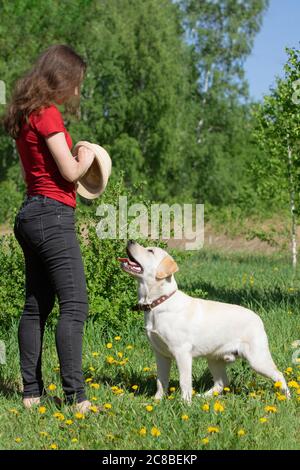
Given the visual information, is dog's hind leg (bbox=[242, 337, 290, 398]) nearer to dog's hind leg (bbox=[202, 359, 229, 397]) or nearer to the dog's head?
dog's hind leg (bbox=[202, 359, 229, 397])

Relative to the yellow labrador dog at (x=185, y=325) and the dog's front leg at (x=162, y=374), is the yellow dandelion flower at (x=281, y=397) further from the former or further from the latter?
the dog's front leg at (x=162, y=374)

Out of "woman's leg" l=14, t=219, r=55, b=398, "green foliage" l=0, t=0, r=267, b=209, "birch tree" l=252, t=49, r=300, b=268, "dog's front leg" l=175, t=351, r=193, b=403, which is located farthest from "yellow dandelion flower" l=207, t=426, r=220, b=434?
"green foliage" l=0, t=0, r=267, b=209

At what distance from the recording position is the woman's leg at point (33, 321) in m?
4.25

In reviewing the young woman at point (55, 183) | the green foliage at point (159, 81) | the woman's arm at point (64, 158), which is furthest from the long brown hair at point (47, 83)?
the green foliage at point (159, 81)

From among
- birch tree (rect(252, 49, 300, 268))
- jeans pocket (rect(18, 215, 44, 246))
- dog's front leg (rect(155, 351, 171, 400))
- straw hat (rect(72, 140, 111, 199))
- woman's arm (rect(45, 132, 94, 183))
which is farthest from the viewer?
birch tree (rect(252, 49, 300, 268))

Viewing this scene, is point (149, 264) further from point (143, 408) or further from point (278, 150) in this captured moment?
point (278, 150)

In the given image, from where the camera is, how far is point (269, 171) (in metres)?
15.8

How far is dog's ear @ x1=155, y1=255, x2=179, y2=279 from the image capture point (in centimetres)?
431

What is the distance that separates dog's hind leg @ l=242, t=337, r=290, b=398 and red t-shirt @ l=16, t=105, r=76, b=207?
4.82 ft

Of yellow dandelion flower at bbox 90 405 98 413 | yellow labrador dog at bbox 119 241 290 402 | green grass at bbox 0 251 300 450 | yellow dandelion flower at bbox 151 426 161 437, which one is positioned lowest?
green grass at bbox 0 251 300 450

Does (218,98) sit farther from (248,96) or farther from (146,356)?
(146,356)

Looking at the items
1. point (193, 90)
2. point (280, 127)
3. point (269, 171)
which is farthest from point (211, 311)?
point (193, 90)

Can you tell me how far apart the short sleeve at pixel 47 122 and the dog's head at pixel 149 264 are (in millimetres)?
935

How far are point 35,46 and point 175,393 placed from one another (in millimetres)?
24789
